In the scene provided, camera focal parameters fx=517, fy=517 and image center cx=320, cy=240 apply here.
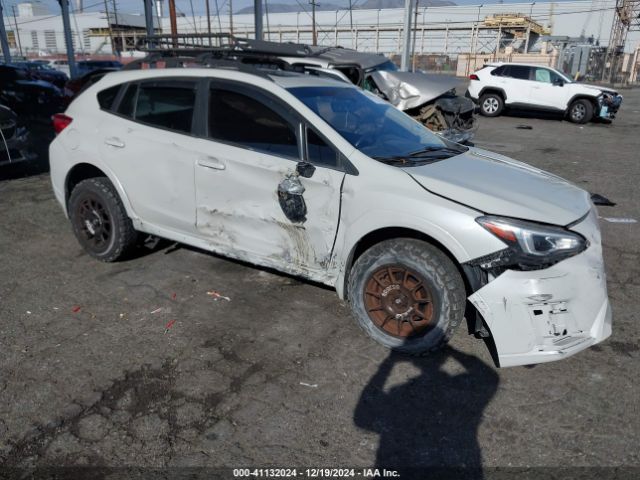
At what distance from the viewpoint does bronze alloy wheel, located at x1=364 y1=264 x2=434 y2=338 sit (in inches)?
127

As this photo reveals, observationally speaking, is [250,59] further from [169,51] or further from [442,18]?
[442,18]

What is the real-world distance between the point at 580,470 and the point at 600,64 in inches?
1844

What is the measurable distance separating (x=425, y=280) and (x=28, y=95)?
1325 centimetres

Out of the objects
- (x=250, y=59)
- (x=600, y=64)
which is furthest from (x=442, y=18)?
(x=250, y=59)

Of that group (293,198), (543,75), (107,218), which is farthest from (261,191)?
(543,75)

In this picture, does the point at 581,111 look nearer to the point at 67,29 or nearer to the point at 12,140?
the point at 12,140

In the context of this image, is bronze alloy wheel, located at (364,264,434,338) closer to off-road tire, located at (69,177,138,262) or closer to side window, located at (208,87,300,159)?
side window, located at (208,87,300,159)

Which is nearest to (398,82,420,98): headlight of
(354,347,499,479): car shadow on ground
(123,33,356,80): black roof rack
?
(123,33,356,80): black roof rack

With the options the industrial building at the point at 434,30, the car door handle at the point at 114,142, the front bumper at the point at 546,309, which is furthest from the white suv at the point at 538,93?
the industrial building at the point at 434,30

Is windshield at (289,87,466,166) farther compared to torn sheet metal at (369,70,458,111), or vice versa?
torn sheet metal at (369,70,458,111)

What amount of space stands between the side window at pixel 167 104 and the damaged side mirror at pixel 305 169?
1.11 meters

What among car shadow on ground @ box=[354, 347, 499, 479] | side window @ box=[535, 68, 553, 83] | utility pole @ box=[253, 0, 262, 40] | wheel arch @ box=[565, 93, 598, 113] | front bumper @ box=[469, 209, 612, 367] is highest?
utility pole @ box=[253, 0, 262, 40]

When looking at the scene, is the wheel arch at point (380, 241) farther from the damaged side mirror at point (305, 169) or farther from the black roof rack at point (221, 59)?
the black roof rack at point (221, 59)

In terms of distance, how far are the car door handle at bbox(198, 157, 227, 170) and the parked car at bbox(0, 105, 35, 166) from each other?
4.71m
